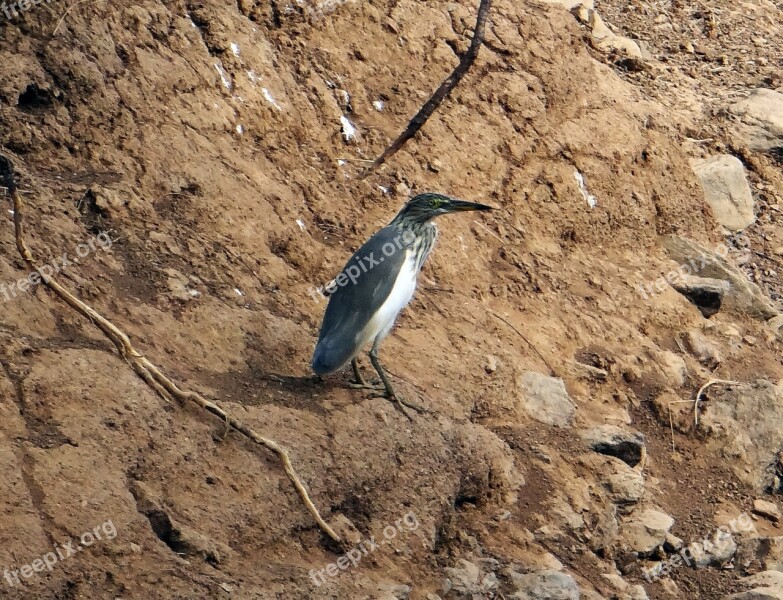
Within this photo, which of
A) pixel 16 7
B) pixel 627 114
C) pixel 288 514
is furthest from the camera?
pixel 627 114

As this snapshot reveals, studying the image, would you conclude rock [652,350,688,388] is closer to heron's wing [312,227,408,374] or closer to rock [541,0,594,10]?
heron's wing [312,227,408,374]

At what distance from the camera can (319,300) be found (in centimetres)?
724

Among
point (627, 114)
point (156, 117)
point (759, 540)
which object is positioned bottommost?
point (759, 540)

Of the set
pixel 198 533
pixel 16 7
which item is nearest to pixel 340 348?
pixel 198 533

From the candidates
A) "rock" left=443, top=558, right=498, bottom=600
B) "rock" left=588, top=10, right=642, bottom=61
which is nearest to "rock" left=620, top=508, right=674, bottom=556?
"rock" left=443, top=558, right=498, bottom=600

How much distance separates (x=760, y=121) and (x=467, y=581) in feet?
21.9

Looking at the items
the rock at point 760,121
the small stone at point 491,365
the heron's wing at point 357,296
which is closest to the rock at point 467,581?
the heron's wing at point 357,296

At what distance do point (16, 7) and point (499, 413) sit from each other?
380cm

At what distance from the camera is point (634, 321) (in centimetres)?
867

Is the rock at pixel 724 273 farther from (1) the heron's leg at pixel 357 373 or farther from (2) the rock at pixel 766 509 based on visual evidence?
(1) the heron's leg at pixel 357 373

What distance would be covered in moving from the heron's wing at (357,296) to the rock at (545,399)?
4.22ft

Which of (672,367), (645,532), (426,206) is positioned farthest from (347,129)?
(645,532)

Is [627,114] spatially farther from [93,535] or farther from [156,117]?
[93,535]

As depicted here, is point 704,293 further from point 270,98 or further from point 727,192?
point 270,98
